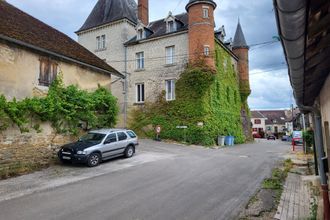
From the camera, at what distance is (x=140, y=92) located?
2953 centimetres

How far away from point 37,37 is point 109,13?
1942 centimetres

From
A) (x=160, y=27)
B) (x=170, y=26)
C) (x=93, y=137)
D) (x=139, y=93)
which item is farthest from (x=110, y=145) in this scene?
(x=160, y=27)

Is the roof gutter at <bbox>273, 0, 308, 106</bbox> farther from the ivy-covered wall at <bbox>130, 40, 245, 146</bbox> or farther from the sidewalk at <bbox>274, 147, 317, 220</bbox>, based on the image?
the ivy-covered wall at <bbox>130, 40, 245, 146</bbox>

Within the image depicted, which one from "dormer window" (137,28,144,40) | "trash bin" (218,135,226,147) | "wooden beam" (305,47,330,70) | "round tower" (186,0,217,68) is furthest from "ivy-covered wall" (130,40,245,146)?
"wooden beam" (305,47,330,70)

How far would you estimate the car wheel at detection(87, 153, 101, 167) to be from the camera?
44.3ft

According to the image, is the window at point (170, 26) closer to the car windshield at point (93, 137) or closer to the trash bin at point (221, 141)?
the trash bin at point (221, 141)

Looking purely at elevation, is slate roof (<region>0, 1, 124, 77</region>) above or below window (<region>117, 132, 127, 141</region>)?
above

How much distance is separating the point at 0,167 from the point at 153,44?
66.4ft

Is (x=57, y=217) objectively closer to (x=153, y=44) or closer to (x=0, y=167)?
(x=0, y=167)

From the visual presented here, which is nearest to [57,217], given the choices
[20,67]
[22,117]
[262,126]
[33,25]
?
[22,117]

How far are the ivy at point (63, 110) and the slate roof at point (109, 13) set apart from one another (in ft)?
53.4

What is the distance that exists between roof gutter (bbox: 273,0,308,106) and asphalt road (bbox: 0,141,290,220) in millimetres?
4511

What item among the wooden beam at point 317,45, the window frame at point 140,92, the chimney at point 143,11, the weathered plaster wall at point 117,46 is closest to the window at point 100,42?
the weathered plaster wall at point 117,46

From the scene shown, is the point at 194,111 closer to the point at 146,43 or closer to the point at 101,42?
the point at 146,43
